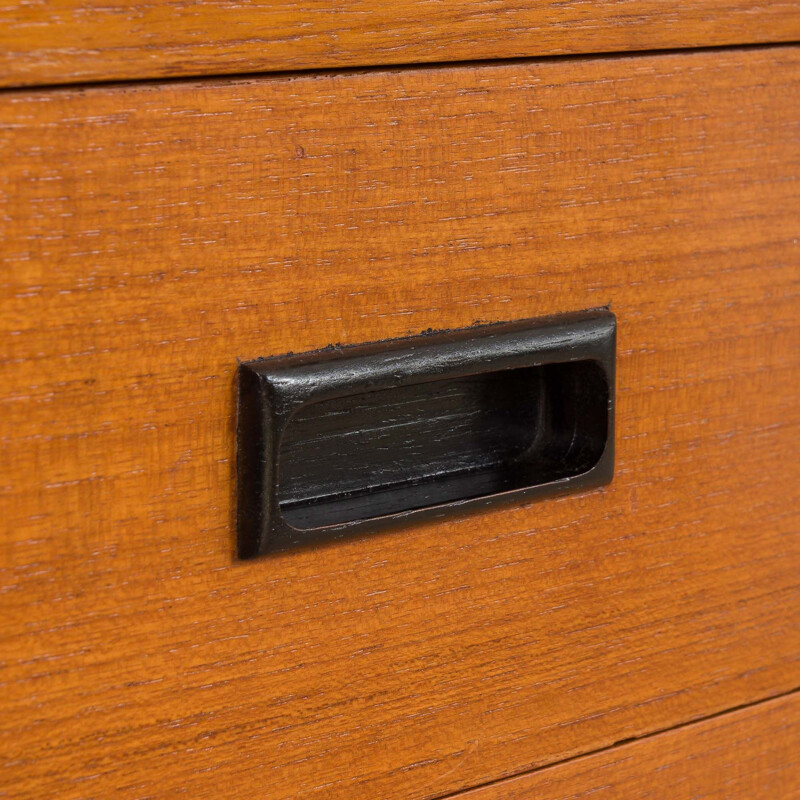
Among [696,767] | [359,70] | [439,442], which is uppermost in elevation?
[359,70]

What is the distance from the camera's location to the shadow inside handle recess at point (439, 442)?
14.1 inches

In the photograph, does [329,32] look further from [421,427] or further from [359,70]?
[421,427]

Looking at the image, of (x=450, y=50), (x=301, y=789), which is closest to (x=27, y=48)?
(x=450, y=50)

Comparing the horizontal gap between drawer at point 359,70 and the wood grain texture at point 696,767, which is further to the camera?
the wood grain texture at point 696,767

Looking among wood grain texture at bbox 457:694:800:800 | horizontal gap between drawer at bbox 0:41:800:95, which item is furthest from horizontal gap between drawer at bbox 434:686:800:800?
horizontal gap between drawer at bbox 0:41:800:95

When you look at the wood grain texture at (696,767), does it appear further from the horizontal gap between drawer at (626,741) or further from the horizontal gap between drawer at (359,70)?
the horizontal gap between drawer at (359,70)

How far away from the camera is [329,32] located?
32 cm

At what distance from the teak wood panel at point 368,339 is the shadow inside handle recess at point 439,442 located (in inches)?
0.6

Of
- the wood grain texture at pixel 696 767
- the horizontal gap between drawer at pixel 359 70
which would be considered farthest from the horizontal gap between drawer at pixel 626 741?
the horizontal gap between drawer at pixel 359 70

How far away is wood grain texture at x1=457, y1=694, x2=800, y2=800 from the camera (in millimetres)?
413

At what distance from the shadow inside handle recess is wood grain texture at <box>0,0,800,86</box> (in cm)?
10

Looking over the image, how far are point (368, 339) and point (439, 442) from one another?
0.05 m

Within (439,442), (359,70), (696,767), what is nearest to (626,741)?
(696,767)

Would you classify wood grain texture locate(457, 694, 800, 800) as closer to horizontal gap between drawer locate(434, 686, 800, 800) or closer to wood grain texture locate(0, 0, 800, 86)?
horizontal gap between drawer locate(434, 686, 800, 800)
